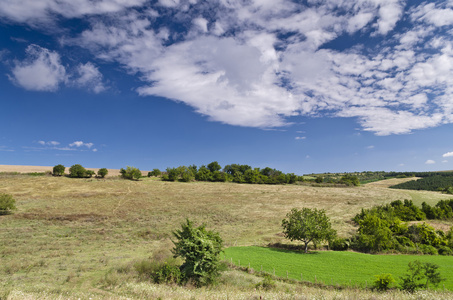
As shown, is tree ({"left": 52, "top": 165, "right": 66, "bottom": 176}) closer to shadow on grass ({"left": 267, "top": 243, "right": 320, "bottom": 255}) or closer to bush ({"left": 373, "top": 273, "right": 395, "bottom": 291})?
shadow on grass ({"left": 267, "top": 243, "right": 320, "bottom": 255})

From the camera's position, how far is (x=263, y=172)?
6383 inches

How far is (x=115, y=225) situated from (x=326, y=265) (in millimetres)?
43247

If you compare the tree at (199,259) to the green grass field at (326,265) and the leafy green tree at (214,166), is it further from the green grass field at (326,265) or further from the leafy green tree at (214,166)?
the leafy green tree at (214,166)

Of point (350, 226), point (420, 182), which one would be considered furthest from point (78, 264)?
point (420, 182)

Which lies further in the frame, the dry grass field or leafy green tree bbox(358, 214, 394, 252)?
leafy green tree bbox(358, 214, 394, 252)

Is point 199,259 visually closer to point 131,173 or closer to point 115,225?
point 115,225

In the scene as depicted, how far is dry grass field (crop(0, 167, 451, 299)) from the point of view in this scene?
20625 millimetres

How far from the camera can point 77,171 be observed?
4198 inches

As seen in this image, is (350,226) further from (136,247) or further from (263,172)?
(263,172)

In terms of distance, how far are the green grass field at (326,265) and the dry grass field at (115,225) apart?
5615 mm

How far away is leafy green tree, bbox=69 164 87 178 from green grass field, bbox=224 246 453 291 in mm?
95060

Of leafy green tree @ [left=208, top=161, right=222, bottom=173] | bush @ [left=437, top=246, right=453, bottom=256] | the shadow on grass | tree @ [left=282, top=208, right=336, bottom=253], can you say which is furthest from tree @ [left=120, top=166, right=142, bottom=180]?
bush @ [left=437, top=246, right=453, bottom=256]

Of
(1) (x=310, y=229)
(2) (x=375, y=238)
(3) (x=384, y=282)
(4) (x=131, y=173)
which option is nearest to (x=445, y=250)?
(2) (x=375, y=238)

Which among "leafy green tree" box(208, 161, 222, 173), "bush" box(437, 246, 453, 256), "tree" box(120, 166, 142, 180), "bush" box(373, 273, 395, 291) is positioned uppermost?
"leafy green tree" box(208, 161, 222, 173)
